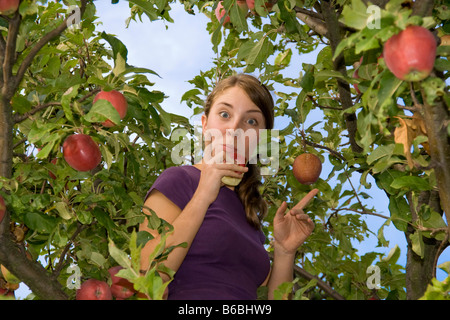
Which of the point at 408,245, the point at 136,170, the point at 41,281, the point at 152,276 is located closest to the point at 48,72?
the point at 136,170

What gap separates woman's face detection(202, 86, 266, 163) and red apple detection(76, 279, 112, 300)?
2.76ft

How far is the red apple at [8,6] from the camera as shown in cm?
207

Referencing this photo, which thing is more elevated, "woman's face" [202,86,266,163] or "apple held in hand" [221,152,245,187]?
"woman's face" [202,86,266,163]

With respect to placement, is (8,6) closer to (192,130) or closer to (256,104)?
(256,104)

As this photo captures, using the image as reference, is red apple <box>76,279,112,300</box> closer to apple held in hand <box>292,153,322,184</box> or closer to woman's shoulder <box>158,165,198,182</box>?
woman's shoulder <box>158,165,198,182</box>

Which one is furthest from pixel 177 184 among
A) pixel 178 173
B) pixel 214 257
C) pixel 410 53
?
pixel 410 53

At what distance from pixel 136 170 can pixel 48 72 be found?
877 millimetres

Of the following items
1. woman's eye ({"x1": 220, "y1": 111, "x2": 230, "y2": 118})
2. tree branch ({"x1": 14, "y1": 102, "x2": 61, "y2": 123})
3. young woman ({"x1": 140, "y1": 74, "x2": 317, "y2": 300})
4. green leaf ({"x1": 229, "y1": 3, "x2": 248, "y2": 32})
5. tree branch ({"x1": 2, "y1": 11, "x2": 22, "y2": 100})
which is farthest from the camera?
green leaf ({"x1": 229, "y1": 3, "x2": 248, "y2": 32})

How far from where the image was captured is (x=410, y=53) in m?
1.53

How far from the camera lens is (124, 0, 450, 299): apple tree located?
1.64 meters

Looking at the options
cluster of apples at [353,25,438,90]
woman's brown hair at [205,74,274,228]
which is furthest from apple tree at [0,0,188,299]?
cluster of apples at [353,25,438,90]

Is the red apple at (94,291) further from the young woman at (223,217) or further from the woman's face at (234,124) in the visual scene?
the woman's face at (234,124)

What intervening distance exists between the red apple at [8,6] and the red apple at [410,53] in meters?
1.48
